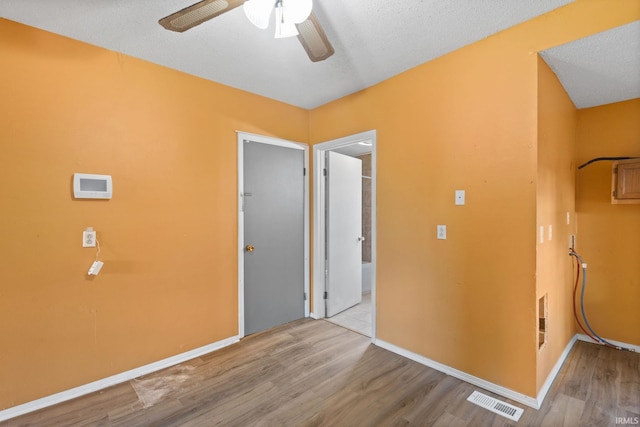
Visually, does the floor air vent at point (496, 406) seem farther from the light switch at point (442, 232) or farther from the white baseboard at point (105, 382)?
the white baseboard at point (105, 382)

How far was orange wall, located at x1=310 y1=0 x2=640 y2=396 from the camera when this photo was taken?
1.92 metres

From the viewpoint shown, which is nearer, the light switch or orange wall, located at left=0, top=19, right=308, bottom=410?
orange wall, located at left=0, top=19, right=308, bottom=410

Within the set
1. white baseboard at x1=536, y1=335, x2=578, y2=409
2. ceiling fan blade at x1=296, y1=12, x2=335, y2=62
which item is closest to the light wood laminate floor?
white baseboard at x1=536, y1=335, x2=578, y2=409

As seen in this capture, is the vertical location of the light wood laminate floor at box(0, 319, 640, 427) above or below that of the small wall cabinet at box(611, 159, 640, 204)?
below

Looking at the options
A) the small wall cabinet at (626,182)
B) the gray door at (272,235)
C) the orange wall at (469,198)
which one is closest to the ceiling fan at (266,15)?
the orange wall at (469,198)

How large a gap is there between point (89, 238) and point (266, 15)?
1958mm

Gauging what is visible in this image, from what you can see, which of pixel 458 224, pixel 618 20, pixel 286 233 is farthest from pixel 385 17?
pixel 286 233

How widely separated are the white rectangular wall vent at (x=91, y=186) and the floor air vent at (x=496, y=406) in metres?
3.02

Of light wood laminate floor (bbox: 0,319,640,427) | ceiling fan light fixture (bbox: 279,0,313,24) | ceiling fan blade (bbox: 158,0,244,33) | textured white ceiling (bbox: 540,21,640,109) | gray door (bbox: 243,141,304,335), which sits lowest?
light wood laminate floor (bbox: 0,319,640,427)

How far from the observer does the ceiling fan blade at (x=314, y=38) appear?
1.51 m

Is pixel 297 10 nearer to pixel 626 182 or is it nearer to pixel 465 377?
pixel 465 377

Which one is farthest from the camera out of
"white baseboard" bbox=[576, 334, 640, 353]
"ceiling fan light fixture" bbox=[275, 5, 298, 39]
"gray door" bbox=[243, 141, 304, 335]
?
"gray door" bbox=[243, 141, 304, 335]

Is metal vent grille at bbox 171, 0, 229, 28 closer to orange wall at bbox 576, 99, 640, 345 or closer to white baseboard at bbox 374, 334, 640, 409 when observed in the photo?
white baseboard at bbox 374, 334, 640, 409

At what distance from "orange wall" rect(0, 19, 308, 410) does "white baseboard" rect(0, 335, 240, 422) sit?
5 cm
